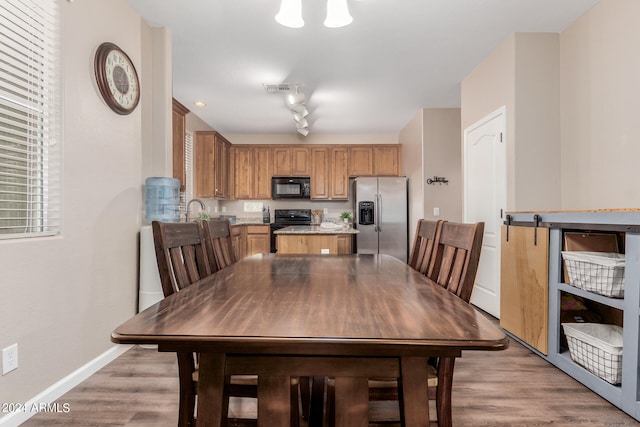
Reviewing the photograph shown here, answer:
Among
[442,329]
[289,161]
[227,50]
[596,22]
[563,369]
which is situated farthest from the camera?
[289,161]

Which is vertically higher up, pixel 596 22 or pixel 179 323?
pixel 596 22

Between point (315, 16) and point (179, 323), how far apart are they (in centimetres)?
253

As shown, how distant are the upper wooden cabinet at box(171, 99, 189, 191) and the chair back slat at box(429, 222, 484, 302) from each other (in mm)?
2636

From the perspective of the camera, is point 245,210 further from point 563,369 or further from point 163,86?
point 563,369

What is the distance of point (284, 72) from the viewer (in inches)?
139

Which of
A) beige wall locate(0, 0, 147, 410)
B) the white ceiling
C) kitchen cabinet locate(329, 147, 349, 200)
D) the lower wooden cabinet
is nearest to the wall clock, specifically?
beige wall locate(0, 0, 147, 410)

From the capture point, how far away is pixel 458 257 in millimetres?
1309

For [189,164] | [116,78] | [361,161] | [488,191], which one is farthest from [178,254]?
[361,161]

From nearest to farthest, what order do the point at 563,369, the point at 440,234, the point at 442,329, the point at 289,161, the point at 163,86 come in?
the point at 442,329
the point at 440,234
the point at 563,369
the point at 163,86
the point at 289,161

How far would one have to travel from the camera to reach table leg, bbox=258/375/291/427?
800 mm

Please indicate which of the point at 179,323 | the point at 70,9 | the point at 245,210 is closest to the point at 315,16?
the point at 70,9

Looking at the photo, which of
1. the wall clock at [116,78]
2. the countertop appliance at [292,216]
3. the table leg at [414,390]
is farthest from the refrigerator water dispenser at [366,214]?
the table leg at [414,390]

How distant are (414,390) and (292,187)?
17.3ft

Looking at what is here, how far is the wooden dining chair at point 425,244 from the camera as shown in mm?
1619
